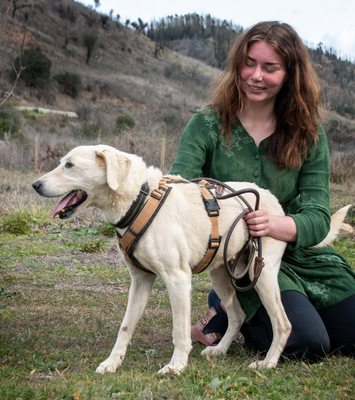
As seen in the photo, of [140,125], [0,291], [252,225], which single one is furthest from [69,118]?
[252,225]

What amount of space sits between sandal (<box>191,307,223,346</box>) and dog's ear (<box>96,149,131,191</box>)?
5.19 feet

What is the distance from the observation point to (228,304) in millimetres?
3725

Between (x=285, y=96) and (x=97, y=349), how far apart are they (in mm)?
2364

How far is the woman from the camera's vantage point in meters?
3.47

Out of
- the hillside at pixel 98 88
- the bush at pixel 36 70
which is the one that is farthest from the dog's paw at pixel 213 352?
the bush at pixel 36 70

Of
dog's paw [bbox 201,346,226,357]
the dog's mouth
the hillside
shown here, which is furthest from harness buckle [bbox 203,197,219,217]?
the hillside

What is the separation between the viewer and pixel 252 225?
10.7 ft

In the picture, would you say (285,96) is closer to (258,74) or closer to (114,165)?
(258,74)

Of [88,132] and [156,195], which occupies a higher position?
[156,195]

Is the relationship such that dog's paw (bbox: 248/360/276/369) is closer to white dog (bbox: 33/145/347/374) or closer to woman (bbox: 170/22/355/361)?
white dog (bbox: 33/145/347/374)

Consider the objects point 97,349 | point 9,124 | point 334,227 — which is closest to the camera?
point 97,349

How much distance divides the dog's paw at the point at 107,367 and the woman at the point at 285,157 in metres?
1.04

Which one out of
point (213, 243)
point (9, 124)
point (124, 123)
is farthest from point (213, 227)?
point (124, 123)

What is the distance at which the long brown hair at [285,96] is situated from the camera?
3477mm
